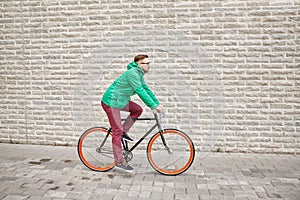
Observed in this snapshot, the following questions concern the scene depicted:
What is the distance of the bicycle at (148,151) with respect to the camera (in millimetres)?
4359

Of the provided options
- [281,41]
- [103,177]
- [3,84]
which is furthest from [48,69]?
[281,41]

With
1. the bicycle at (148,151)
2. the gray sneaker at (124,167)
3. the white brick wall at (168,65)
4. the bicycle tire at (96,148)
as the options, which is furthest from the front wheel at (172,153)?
the white brick wall at (168,65)

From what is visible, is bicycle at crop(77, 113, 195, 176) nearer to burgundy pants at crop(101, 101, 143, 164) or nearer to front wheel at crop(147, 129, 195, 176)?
front wheel at crop(147, 129, 195, 176)

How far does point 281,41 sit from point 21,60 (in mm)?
5192

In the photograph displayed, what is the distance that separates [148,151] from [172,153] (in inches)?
17.2

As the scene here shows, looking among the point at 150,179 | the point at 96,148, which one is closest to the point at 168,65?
the point at 96,148

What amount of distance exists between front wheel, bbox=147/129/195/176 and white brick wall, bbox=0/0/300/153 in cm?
100

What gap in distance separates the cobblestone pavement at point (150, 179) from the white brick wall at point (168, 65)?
687 millimetres

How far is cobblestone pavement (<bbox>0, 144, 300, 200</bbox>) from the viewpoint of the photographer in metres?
3.64

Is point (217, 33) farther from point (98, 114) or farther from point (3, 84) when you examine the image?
point (3, 84)

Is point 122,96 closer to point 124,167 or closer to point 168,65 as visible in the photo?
point 124,167

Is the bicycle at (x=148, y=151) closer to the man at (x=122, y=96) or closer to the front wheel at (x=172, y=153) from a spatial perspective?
the front wheel at (x=172, y=153)

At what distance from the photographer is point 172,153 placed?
4.61 meters

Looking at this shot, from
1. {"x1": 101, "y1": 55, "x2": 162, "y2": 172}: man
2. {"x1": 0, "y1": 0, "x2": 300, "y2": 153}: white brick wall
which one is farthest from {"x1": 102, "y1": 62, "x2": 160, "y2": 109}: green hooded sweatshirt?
{"x1": 0, "y1": 0, "x2": 300, "y2": 153}: white brick wall
